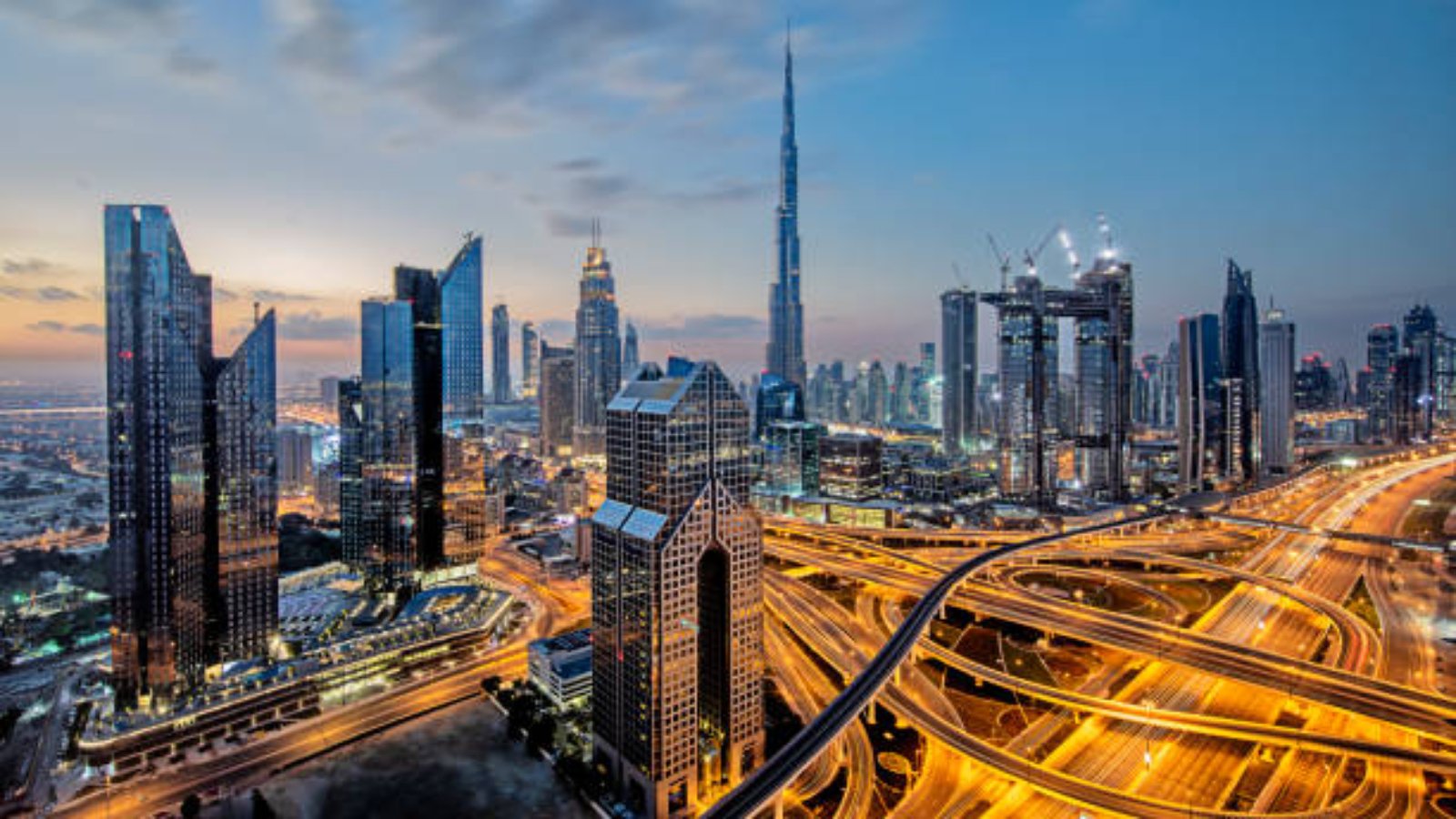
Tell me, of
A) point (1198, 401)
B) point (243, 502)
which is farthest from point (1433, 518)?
point (243, 502)

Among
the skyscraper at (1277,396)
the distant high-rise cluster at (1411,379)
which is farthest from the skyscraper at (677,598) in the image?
the distant high-rise cluster at (1411,379)

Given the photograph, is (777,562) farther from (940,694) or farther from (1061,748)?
(1061,748)

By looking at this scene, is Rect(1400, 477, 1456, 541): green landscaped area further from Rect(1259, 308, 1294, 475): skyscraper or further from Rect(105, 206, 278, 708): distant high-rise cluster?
Rect(105, 206, 278, 708): distant high-rise cluster

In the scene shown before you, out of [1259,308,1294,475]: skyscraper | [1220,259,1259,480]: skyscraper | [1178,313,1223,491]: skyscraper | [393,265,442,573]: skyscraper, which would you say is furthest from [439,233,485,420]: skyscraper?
[1259,308,1294,475]: skyscraper

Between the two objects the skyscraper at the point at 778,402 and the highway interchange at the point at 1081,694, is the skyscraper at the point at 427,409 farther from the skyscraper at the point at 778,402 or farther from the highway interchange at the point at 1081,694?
the skyscraper at the point at 778,402

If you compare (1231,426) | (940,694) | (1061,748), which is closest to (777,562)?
(940,694)

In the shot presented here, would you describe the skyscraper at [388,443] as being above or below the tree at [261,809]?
above
